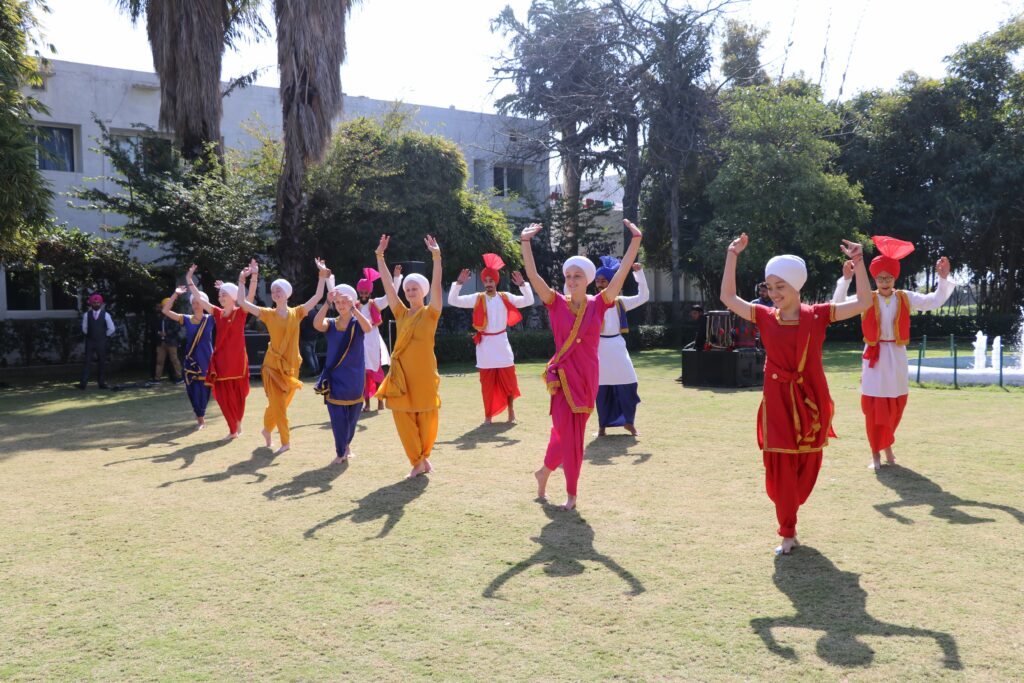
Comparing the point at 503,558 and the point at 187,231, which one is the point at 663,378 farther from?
the point at 503,558

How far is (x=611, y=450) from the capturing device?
348 inches

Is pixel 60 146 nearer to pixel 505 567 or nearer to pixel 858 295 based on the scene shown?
pixel 505 567

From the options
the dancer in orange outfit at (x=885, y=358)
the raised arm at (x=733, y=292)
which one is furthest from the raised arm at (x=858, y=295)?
the dancer in orange outfit at (x=885, y=358)

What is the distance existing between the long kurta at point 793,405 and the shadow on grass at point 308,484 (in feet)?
12.0

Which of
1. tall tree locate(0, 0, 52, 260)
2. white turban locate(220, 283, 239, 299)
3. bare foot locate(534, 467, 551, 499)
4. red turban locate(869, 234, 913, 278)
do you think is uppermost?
tall tree locate(0, 0, 52, 260)

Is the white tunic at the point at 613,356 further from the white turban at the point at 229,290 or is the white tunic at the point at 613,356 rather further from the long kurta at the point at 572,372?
the white turban at the point at 229,290

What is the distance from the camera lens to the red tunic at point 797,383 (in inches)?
199

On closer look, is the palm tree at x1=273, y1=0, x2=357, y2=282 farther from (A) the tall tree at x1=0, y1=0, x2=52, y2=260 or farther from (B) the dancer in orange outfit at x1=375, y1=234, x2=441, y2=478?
(B) the dancer in orange outfit at x1=375, y1=234, x2=441, y2=478

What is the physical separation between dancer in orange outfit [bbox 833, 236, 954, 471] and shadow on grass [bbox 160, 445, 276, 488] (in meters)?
5.39

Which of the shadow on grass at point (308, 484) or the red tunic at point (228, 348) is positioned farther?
the red tunic at point (228, 348)

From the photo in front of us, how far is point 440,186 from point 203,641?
18513mm

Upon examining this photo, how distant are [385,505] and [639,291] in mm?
3412

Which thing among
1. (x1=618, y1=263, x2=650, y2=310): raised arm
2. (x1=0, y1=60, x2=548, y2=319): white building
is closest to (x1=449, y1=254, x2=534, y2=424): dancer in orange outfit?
(x1=618, y1=263, x2=650, y2=310): raised arm

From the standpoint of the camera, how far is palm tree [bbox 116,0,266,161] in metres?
19.1
